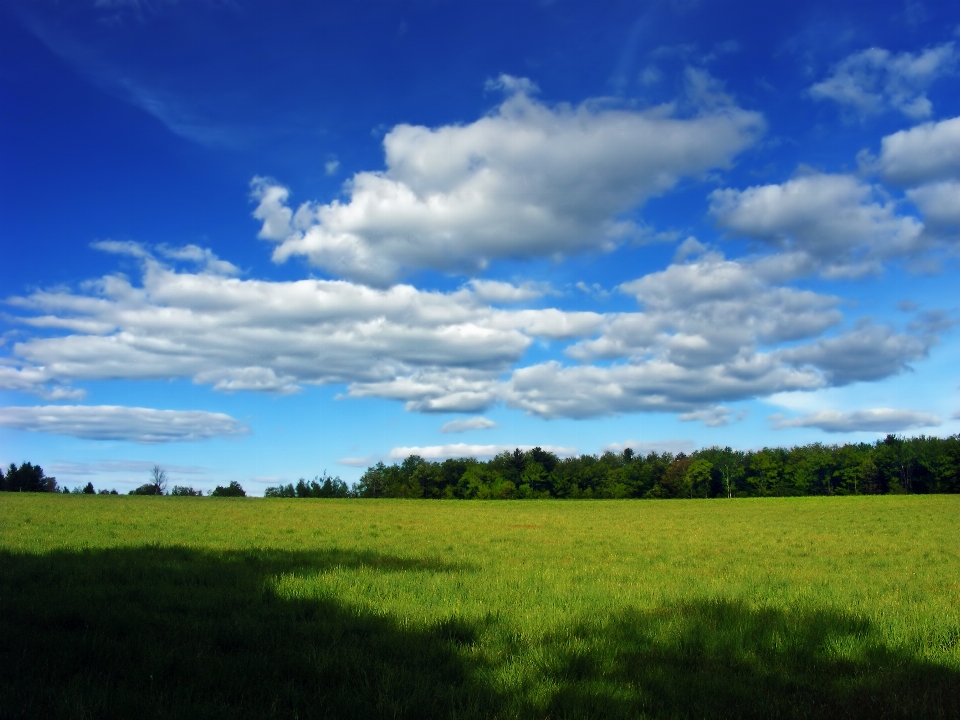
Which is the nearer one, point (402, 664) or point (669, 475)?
point (402, 664)

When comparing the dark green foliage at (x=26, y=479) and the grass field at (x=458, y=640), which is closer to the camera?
the grass field at (x=458, y=640)

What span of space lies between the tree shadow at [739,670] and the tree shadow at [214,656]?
122 cm

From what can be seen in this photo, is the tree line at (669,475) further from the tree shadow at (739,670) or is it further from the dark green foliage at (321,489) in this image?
the tree shadow at (739,670)

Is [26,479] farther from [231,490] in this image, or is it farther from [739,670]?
[739,670]

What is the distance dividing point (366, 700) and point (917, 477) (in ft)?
521

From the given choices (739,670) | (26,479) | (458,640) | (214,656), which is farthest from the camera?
(26,479)

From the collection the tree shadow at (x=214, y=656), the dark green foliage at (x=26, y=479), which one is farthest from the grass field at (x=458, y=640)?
the dark green foliage at (x=26, y=479)

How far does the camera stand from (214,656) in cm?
719

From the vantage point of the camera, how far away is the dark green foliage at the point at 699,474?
134 m

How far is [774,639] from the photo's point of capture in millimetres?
8719

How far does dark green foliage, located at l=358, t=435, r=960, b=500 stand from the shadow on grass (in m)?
139

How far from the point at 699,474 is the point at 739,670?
15054cm

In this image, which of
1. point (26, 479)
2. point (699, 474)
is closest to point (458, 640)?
point (699, 474)

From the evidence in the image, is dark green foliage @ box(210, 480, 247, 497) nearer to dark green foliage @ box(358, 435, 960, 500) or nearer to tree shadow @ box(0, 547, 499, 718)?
dark green foliage @ box(358, 435, 960, 500)
